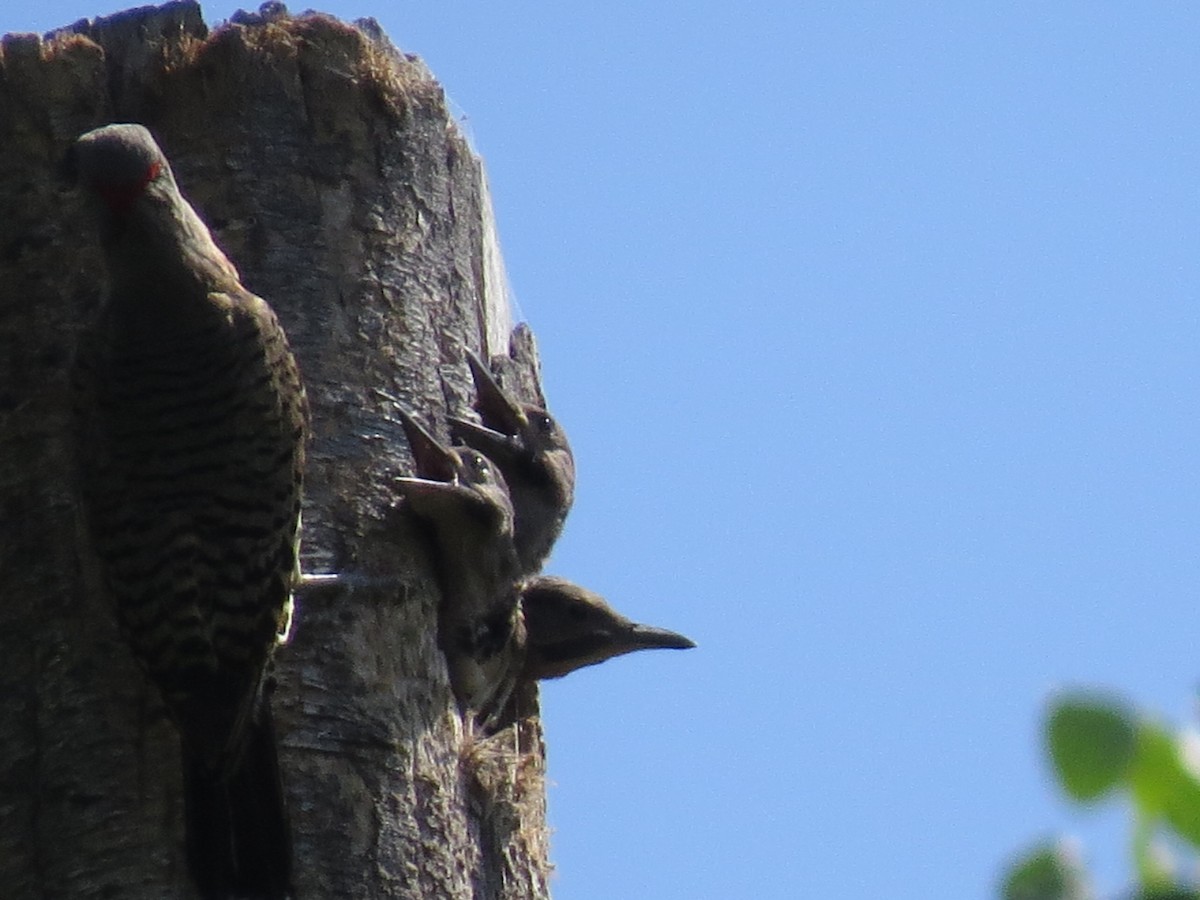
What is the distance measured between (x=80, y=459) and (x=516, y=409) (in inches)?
52.0

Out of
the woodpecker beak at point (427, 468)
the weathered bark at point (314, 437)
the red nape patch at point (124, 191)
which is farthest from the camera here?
the woodpecker beak at point (427, 468)

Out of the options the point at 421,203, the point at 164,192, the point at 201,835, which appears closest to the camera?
the point at 201,835

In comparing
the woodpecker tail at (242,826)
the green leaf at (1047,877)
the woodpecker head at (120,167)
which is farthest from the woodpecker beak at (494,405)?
the green leaf at (1047,877)

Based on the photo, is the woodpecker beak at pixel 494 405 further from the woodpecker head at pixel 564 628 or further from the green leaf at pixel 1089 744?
the green leaf at pixel 1089 744

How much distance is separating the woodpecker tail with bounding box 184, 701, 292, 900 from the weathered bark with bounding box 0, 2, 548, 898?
0.05 meters

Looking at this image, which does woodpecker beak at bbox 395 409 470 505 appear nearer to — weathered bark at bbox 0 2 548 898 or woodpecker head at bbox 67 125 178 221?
weathered bark at bbox 0 2 548 898

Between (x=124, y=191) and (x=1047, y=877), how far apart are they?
143 inches

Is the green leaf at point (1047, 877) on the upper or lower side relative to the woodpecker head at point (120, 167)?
lower

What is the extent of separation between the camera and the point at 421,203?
15.6ft

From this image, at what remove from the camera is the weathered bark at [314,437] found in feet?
12.2

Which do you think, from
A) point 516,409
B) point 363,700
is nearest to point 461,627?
point 363,700

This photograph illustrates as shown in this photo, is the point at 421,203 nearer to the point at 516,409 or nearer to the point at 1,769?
the point at 516,409

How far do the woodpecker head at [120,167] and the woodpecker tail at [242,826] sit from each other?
51.8 inches

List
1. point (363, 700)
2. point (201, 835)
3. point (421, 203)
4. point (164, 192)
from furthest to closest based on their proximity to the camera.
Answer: point (421, 203) < point (164, 192) < point (363, 700) < point (201, 835)
